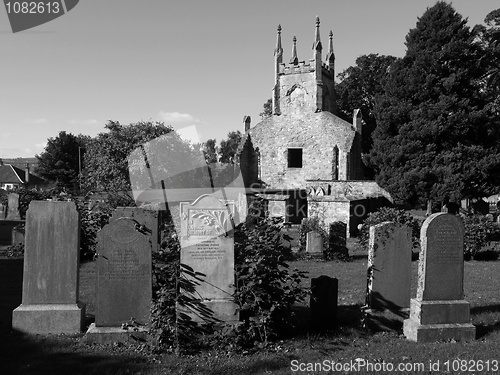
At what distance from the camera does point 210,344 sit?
571 cm

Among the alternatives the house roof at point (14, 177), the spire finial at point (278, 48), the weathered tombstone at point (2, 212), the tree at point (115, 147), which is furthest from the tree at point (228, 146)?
the weathered tombstone at point (2, 212)

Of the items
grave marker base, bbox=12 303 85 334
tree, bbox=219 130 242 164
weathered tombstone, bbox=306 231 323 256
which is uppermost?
tree, bbox=219 130 242 164

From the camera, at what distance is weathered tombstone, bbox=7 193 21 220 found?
22273mm

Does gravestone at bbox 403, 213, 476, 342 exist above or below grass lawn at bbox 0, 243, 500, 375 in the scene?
above

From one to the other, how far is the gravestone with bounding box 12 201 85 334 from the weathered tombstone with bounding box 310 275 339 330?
3.39m

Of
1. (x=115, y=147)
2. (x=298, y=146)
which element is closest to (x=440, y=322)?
(x=298, y=146)

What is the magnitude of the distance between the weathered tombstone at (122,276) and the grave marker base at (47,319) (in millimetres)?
344

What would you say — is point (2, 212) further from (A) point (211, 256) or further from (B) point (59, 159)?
(B) point (59, 159)

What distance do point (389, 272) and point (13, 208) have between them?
21265mm

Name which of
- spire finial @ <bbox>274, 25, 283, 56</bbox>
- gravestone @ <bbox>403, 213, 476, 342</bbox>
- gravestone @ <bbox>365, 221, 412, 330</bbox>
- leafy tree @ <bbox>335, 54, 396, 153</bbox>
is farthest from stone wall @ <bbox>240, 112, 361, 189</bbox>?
gravestone @ <bbox>403, 213, 476, 342</bbox>

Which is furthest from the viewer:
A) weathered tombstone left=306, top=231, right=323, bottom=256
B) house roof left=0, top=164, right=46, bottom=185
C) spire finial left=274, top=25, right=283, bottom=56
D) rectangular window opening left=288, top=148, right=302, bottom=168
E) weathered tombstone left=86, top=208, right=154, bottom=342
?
house roof left=0, top=164, right=46, bottom=185

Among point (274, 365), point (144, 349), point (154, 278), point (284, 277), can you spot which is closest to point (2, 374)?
point (144, 349)

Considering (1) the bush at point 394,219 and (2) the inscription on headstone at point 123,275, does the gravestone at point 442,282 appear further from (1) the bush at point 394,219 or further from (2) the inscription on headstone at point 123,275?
(1) the bush at point 394,219

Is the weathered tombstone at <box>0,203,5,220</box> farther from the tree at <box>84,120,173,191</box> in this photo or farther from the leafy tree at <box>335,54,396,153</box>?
the leafy tree at <box>335,54,396,153</box>
